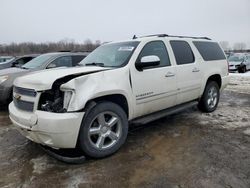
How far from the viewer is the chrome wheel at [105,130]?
3.40 m

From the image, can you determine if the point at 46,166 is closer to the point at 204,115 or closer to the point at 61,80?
the point at 61,80

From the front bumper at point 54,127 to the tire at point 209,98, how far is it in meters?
3.63

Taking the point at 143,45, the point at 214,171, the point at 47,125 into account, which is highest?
the point at 143,45

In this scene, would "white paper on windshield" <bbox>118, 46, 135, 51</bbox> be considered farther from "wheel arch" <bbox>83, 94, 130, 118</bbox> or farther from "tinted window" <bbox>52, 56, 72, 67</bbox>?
"tinted window" <bbox>52, 56, 72, 67</bbox>

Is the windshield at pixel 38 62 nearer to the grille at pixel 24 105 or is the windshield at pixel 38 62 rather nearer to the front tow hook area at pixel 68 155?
the grille at pixel 24 105

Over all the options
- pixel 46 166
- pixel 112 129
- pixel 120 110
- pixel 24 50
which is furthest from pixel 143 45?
pixel 24 50

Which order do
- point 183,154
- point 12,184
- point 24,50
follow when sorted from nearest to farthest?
point 12,184, point 183,154, point 24,50

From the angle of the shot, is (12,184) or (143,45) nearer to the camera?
(12,184)

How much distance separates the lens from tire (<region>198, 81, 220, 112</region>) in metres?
5.67

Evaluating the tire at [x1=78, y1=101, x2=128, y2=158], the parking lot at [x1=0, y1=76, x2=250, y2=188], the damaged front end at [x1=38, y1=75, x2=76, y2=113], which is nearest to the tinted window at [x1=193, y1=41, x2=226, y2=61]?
the parking lot at [x1=0, y1=76, x2=250, y2=188]

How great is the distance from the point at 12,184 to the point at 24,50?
55870mm

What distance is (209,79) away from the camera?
5766mm

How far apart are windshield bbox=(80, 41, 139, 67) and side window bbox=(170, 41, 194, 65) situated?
0.97 metres

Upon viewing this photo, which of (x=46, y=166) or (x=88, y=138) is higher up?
(x=88, y=138)
